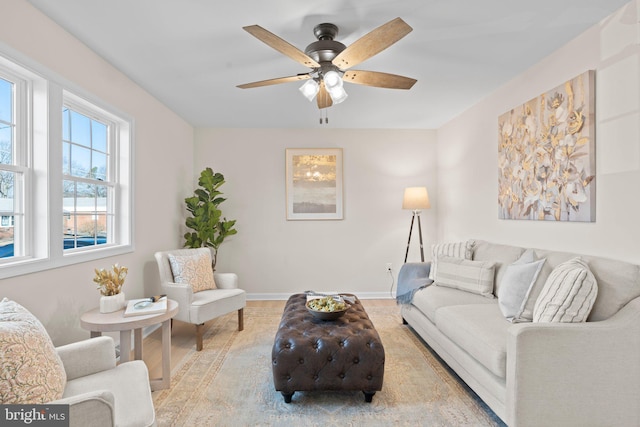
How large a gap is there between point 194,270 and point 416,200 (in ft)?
9.41

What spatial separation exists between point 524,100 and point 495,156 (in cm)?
66

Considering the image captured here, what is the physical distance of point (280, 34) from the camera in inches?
94.3

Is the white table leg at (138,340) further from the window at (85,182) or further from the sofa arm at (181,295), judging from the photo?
the window at (85,182)

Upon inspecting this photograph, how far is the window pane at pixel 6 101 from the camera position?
2.05m

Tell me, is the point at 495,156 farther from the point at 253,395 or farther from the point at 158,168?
the point at 158,168

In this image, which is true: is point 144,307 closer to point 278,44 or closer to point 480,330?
point 278,44

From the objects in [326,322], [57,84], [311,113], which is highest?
[311,113]

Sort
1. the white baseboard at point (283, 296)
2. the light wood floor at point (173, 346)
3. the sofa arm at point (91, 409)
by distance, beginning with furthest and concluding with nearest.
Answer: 1. the white baseboard at point (283, 296)
2. the light wood floor at point (173, 346)
3. the sofa arm at point (91, 409)

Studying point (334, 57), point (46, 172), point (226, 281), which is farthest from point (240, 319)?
point (334, 57)

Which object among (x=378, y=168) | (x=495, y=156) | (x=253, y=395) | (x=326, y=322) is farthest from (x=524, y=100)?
(x=253, y=395)

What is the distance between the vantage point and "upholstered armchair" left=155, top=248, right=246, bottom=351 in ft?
10.3

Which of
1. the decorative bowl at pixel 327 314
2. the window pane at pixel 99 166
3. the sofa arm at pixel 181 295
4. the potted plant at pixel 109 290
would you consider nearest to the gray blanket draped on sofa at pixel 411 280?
the decorative bowl at pixel 327 314

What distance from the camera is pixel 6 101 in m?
2.08

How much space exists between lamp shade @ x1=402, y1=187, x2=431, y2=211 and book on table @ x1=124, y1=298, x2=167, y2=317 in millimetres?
3169
